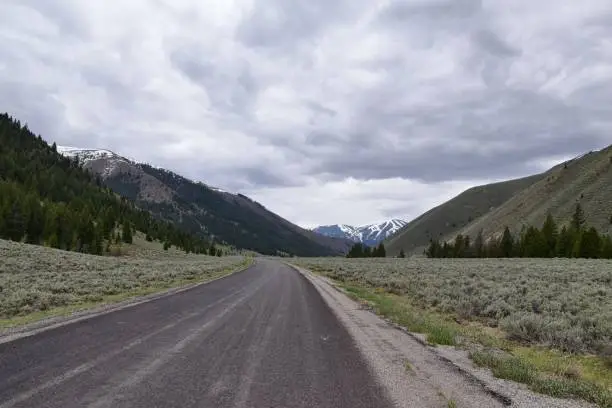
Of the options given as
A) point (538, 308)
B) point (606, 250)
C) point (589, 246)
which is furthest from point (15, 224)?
point (606, 250)

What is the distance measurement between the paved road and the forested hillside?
91128 millimetres

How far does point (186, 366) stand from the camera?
8133 millimetres

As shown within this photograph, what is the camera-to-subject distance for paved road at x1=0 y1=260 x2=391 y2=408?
20.9 feet

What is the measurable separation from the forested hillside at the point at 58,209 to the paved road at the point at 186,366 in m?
91.1

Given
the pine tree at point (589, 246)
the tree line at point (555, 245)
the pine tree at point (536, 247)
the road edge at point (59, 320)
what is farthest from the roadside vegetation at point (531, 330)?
the pine tree at point (536, 247)

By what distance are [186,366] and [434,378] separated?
171 inches

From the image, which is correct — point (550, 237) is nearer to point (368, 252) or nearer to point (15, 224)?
point (368, 252)

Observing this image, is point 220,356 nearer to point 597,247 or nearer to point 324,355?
point 324,355

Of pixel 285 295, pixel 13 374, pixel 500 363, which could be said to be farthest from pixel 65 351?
pixel 285 295

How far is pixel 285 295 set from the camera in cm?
2406

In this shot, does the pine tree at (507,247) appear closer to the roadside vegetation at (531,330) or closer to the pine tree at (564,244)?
the pine tree at (564,244)

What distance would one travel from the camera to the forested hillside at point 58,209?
96312 mm

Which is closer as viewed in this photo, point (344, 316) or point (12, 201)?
point (344, 316)

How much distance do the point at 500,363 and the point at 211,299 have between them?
13935 mm
